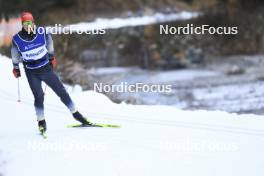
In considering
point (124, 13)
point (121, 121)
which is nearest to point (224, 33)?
point (124, 13)

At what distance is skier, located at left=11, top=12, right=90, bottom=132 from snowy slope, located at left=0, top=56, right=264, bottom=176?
0.70 meters

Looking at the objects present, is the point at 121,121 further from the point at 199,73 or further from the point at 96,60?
the point at 96,60

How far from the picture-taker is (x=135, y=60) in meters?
24.0

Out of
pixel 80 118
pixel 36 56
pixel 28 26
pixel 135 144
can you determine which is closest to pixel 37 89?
pixel 36 56

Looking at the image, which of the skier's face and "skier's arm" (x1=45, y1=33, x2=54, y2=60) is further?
"skier's arm" (x1=45, y1=33, x2=54, y2=60)

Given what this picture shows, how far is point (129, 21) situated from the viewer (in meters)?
40.3

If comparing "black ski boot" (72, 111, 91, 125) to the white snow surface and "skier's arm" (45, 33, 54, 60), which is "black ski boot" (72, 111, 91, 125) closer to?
"skier's arm" (45, 33, 54, 60)

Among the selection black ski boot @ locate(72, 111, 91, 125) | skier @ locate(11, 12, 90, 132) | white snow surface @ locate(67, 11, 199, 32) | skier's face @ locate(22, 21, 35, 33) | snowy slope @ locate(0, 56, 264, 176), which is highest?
white snow surface @ locate(67, 11, 199, 32)

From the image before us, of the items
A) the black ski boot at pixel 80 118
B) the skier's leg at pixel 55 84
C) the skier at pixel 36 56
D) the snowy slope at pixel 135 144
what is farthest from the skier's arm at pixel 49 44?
the snowy slope at pixel 135 144

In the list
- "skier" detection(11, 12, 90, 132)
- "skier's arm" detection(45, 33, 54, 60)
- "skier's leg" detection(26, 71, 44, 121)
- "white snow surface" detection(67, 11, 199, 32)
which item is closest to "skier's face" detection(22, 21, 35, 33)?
"skier" detection(11, 12, 90, 132)

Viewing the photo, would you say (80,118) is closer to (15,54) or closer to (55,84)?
(55,84)

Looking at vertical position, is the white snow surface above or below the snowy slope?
above

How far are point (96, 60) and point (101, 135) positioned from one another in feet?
50.3

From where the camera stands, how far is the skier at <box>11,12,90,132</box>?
8.41m
